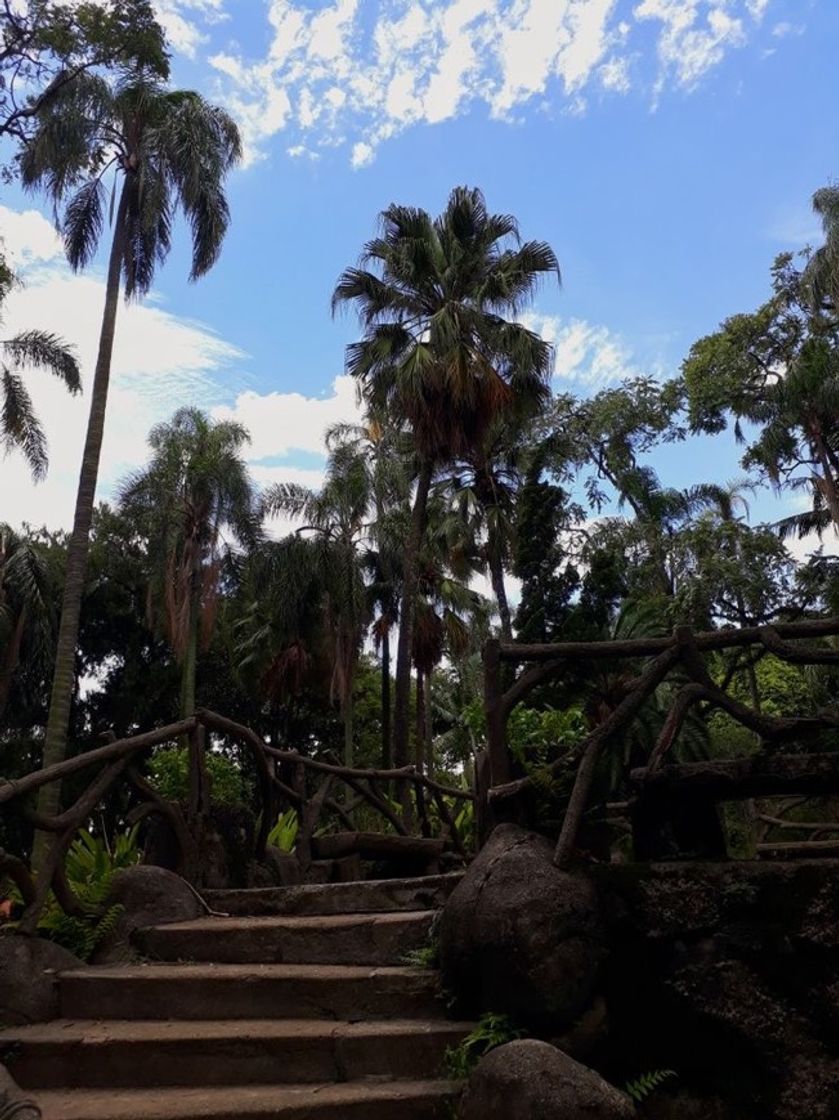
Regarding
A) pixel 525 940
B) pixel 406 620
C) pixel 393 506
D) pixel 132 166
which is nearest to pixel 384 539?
pixel 393 506

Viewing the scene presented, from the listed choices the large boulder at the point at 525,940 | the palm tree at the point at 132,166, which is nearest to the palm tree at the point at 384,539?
the palm tree at the point at 132,166

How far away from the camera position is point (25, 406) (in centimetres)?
1802

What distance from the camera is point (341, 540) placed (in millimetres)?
24953

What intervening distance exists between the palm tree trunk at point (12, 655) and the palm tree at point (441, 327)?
11313mm

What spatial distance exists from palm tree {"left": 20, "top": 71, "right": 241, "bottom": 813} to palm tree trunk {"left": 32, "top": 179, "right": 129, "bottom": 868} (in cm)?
3

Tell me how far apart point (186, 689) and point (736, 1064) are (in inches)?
823

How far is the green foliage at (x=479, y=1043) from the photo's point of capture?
10.2ft

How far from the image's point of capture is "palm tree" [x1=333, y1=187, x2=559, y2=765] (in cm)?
1667

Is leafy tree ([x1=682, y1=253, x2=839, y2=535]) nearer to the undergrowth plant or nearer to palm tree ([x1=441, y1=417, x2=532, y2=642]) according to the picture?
palm tree ([x1=441, y1=417, x2=532, y2=642])

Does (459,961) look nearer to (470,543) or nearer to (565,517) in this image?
(565,517)

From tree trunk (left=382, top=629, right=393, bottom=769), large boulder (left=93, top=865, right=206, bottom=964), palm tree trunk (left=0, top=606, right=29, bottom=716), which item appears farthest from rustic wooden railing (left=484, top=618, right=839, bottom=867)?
palm tree trunk (left=0, top=606, right=29, bottom=716)

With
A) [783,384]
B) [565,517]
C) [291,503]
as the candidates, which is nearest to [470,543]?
[565,517]

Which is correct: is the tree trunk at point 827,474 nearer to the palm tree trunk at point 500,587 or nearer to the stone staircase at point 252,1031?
the palm tree trunk at point 500,587

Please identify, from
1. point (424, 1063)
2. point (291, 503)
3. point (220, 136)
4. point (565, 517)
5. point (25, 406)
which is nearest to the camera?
point (424, 1063)
